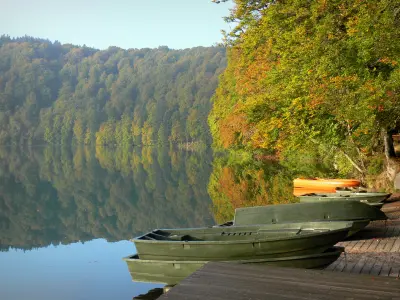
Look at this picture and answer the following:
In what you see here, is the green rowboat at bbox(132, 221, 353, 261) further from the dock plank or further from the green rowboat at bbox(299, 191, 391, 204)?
the green rowboat at bbox(299, 191, 391, 204)

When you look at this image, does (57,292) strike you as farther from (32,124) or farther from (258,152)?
(32,124)

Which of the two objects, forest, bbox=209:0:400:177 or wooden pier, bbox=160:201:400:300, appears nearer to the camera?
wooden pier, bbox=160:201:400:300

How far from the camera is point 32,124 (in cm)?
14288

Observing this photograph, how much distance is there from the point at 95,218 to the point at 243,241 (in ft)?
49.7

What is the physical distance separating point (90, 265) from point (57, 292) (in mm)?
2460

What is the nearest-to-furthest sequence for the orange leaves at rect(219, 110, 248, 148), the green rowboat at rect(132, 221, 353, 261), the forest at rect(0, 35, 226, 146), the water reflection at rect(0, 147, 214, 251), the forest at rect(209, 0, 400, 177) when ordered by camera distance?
the green rowboat at rect(132, 221, 353, 261)
the forest at rect(209, 0, 400, 177)
the water reflection at rect(0, 147, 214, 251)
the orange leaves at rect(219, 110, 248, 148)
the forest at rect(0, 35, 226, 146)

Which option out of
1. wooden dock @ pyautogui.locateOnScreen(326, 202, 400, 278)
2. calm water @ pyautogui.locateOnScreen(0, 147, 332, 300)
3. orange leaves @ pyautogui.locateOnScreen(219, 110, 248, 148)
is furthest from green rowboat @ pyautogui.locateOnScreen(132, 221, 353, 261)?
orange leaves @ pyautogui.locateOnScreen(219, 110, 248, 148)

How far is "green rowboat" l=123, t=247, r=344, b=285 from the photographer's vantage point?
7.91 m

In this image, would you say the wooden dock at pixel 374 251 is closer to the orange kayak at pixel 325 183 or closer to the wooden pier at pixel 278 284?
the wooden pier at pixel 278 284

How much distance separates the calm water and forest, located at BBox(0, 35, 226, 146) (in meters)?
65.6

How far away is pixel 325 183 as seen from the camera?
17625mm

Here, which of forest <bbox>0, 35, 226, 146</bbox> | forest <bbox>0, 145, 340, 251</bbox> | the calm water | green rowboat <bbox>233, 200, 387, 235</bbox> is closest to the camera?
green rowboat <bbox>233, 200, 387, 235</bbox>

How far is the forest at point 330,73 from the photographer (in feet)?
46.5

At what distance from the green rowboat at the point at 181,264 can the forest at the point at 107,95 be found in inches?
3473
